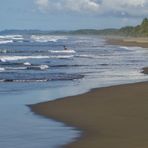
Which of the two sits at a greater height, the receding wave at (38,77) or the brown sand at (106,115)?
the brown sand at (106,115)

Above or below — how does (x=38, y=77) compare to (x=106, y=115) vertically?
below

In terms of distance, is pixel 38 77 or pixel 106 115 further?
pixel 38 77

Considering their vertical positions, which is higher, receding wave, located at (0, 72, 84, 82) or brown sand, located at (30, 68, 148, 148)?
brown sand, located at (30, 68, 148, 148)

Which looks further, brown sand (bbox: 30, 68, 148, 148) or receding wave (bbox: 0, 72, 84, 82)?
receding wave (bbox: 0, 72, 84, 82)

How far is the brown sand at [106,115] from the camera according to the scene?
9641mm

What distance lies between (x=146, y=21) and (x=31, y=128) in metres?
128

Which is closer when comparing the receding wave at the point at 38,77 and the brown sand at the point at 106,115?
the brown sand at the point at 106,115

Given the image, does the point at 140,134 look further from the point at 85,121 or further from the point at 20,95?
the point at 20,95

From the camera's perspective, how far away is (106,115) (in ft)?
41.4

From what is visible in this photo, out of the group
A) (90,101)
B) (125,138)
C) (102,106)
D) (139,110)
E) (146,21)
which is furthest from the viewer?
(146,21)

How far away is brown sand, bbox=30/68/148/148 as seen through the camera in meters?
9.64

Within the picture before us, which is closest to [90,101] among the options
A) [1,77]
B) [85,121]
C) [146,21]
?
[85,121]

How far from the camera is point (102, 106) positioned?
14.2m

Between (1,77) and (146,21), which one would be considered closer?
(1,77)
